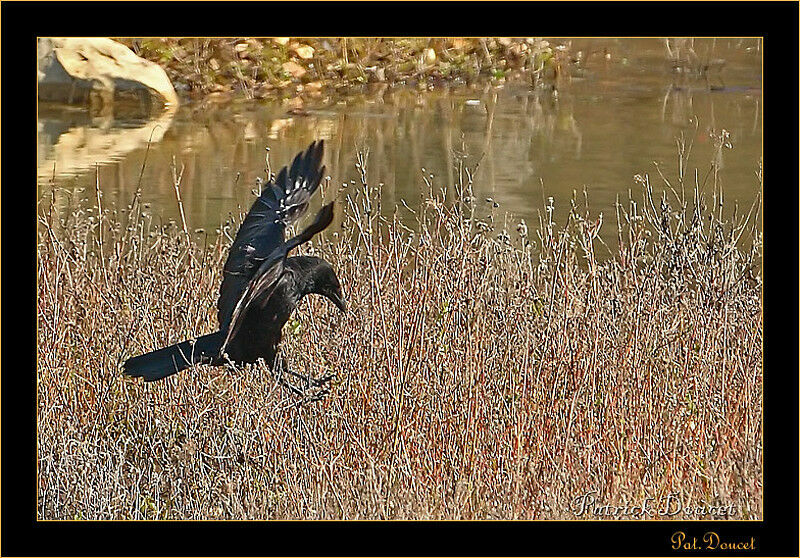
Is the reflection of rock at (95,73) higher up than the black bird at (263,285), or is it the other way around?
the reflection of rock at (95,73)

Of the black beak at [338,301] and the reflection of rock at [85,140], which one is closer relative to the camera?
the black beak at [338,301]

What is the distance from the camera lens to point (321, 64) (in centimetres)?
1255

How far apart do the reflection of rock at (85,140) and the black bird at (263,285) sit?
5.14m

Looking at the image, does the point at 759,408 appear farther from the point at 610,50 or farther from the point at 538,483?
the point at 610,50

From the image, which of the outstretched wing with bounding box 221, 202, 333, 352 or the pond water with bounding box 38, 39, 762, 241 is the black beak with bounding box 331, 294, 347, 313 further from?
the pond water with bounding box 38, 39, 762, 241

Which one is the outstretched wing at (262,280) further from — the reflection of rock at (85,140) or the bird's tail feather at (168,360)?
the reflection of rock at (85,140)

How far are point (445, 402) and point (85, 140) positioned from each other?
7.53 meters

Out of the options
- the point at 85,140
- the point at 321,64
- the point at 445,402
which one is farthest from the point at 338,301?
the point at 321,64

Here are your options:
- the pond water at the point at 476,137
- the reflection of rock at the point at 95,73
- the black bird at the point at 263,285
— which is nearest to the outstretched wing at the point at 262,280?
the black bird at the point at 263,285

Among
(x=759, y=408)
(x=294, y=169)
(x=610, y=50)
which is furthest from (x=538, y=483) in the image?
(x=610, y=50)

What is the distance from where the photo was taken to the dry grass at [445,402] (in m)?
3.96

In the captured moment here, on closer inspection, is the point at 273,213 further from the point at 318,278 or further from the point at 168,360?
the point at 168,360

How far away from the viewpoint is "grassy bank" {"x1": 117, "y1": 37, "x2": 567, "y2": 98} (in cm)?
1235

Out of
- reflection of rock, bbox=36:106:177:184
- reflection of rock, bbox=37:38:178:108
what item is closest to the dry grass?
reflection of rock, bbox=36:106:177:184
